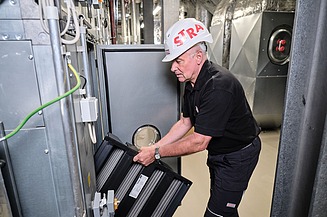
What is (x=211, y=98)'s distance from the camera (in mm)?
1045

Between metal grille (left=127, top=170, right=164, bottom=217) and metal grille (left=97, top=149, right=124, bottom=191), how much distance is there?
8.7 inches

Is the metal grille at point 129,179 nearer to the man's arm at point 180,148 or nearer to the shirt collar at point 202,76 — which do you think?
the man's arm at point 180,148

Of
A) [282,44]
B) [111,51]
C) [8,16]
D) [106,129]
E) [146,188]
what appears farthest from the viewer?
[282,44]

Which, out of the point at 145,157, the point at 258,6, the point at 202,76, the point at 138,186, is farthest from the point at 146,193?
the point at 258,6

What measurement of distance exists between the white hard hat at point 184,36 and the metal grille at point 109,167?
24.4 inches

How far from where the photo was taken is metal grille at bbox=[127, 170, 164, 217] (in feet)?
3.86

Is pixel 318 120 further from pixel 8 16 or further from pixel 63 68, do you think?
pixel 8 16

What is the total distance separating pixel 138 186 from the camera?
45.6 inches

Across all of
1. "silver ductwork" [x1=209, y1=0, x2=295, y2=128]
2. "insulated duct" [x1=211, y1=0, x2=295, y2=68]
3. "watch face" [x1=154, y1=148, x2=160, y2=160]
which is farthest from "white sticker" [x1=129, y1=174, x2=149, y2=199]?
"insulated duct" [x1=211, y1=0, x2=295, y2=68]

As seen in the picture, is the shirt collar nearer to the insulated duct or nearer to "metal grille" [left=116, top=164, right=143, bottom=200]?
"metal grille" [left=116, top=164, right=143, bottom=200]

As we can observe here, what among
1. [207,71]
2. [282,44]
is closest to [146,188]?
[207,71]

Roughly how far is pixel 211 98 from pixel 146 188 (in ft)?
2.08

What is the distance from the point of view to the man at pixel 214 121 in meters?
1.06

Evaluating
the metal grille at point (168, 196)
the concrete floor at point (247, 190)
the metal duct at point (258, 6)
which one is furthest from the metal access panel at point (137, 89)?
the metal duct at point (258, 6)
